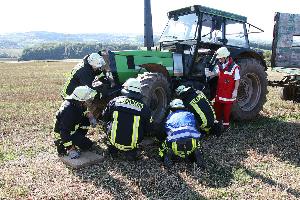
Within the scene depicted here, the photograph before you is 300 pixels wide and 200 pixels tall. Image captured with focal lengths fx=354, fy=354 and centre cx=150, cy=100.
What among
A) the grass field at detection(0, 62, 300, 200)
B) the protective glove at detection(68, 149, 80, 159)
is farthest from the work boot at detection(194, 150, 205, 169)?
the protective glove at detection(68, 149, 80, 159)

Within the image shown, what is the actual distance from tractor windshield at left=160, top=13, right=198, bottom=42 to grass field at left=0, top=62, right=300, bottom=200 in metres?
2.38

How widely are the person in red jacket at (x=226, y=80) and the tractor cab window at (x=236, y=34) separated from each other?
120 cm

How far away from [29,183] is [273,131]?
5.16 m

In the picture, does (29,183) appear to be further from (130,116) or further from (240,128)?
(240,128)

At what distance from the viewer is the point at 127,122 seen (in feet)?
18.6

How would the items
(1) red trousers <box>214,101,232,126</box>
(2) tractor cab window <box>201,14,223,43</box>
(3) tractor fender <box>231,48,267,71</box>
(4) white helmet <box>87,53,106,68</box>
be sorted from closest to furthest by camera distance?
(4) white helmet <box>87,53,106,68</box>
(1) red trousers <box>214,101,232,126</box>
(2) tractor cab window <box>201,14,223,43</box>
(3) tractor fender <box>231,48,267,71</box>

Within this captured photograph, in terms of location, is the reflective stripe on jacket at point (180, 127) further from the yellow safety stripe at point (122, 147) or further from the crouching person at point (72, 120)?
the crouching person at point (72, 120)

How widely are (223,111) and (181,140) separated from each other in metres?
2.41

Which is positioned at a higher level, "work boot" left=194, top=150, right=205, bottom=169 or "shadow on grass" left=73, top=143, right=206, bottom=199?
"work boot" left=194, top=150, right=205, bottom=169

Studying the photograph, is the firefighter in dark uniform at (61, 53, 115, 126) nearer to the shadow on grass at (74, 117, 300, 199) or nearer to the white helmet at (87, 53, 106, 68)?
the white helmet at (87, 53, 106, 68)

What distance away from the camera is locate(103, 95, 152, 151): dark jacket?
18.6 feet

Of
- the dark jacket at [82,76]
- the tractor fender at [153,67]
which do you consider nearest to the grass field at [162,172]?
the dark jacket at [82,76]

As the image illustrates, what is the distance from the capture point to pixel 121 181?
5199 mm

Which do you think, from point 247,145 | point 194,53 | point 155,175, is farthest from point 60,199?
point 194,53
